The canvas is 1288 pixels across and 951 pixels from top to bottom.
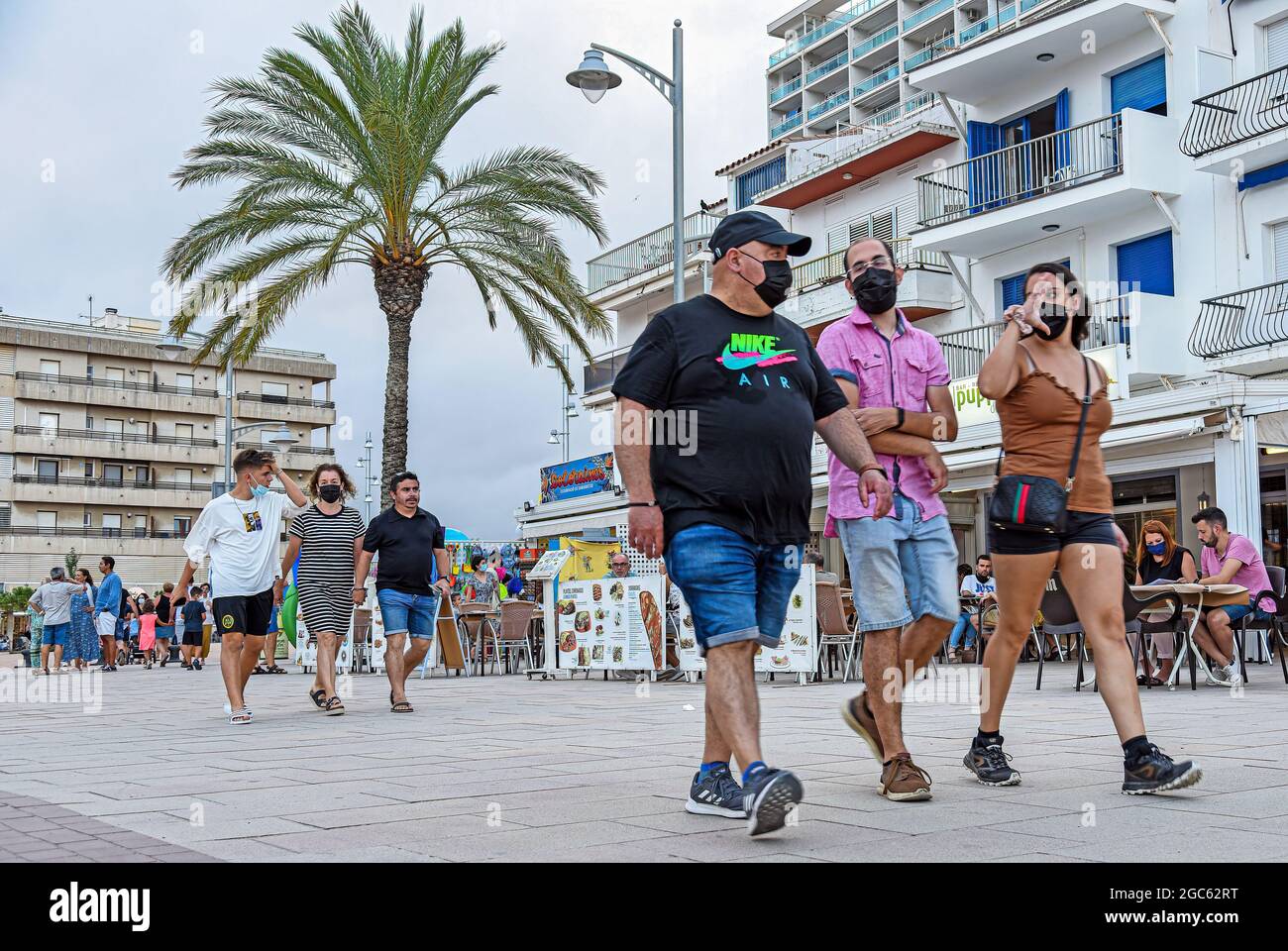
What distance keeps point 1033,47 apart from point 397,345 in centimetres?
1264

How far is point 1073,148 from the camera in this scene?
23.8 metres

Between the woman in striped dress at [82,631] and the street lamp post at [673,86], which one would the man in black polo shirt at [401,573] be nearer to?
the street lamp post at [673,86]

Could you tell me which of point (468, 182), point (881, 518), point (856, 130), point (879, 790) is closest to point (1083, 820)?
point (879, 790)

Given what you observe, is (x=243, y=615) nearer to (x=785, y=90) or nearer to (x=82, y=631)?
(x=82, y=631)

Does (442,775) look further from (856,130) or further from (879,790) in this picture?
(856,130)

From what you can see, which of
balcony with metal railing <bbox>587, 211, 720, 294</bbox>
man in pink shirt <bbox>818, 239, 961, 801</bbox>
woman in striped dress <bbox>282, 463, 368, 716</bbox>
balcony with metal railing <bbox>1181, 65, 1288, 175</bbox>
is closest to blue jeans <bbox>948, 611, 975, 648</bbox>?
balcony with metal railing <bbox>1181, 65, 1288, 175</bbox>

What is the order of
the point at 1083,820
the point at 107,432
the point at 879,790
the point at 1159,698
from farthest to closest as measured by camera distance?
the point at 107,432, the point at 1159,698, the point at 879,790, the point at 1083,820

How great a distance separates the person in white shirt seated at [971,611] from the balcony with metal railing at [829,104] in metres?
44.1

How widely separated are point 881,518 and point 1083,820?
128cm

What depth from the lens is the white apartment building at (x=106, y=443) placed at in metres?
73.2

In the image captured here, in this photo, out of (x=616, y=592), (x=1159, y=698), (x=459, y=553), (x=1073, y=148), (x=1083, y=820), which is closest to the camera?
(x=1083, y=820)

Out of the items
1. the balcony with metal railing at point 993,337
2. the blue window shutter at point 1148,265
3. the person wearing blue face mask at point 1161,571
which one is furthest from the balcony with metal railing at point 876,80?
the person wearing blue face mask at point 1161,571

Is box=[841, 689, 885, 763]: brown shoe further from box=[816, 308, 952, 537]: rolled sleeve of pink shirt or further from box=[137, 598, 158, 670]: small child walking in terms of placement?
box=[137, 598, 158, 670]: small child walking
